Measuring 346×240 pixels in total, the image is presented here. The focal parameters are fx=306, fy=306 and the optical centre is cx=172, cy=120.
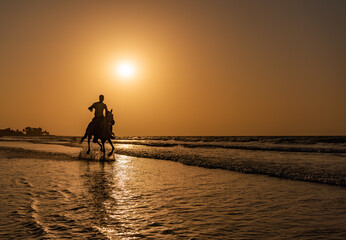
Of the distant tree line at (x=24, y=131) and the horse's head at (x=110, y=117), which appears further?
the distant tree line at (x=24, y=131)

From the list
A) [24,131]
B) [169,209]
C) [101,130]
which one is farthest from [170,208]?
[24,131]

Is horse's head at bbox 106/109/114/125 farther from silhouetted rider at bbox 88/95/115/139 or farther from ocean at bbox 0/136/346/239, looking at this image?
ocean at bbox 0/136/346/239

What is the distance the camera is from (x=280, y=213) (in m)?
5.19

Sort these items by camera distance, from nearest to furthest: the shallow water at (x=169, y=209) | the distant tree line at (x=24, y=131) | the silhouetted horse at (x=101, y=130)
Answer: the shallow water at (x=169, y=209), the silhouetted horse at (x=101, y=130), the distant tree line at (x=24, y=131)

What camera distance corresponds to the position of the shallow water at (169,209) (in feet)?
13.5

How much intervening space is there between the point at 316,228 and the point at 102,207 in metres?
3.50

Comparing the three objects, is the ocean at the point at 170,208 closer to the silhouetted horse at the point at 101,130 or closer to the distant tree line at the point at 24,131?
the silhouetted horse at the point at 101,130

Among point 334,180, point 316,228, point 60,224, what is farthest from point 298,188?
point 60,224

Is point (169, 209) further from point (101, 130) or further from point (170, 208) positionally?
point (101, 130)

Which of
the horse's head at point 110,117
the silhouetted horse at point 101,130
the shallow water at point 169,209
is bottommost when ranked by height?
the shallow water at point 169,209

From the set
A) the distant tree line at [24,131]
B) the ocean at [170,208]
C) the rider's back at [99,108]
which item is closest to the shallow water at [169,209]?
the ocean at [170,208]

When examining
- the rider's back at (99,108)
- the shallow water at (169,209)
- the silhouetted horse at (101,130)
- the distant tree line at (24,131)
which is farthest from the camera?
the distant tree line at (24,131)

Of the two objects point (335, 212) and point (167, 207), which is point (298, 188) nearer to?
point (335, 212)

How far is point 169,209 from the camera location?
541 centimetres
